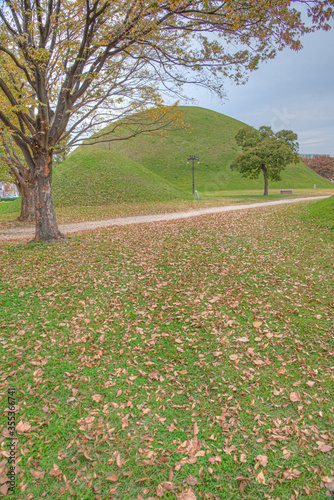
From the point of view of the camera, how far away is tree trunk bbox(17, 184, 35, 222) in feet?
58.6

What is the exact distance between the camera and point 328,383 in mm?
A: 4180

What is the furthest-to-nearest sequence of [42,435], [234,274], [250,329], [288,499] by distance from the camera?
[234,274] → [250,329] → [42,435] → [288,499]

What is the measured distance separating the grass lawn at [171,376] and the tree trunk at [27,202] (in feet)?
36.2

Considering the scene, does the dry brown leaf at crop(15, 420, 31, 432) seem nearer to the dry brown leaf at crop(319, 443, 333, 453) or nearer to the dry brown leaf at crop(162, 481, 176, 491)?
the dry brown leaf at crop(162, 481, 176, 491)

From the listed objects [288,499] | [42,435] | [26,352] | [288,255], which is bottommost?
[288,499]

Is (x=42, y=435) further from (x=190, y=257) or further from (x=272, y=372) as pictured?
(x=190, y=257)

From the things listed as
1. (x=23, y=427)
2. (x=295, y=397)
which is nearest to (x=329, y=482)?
(x=295, y=397)

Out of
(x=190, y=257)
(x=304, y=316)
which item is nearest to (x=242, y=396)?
(x=304, y=316)

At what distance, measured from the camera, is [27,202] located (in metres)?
18.1

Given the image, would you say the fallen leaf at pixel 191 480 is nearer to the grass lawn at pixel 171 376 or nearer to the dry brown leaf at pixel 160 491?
the grass lawn at pixel 171 376

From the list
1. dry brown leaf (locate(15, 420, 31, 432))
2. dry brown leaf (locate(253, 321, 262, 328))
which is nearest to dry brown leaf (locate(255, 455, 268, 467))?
dry brown leaf (locate(253, 321, 262, 328))

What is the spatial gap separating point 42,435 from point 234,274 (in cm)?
554

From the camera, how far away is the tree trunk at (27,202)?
17859 millimetres

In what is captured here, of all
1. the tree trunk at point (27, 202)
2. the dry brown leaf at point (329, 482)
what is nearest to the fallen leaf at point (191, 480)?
the dry brown leaf at point (329, 482)
